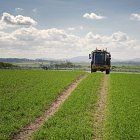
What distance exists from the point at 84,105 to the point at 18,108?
490cm

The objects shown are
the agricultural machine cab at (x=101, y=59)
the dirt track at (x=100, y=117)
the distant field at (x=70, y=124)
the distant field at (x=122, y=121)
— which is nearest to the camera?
the distant field at (x=70, y=124)

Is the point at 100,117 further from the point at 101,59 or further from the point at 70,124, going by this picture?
the point at 101,59

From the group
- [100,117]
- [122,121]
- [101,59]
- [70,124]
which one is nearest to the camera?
[70,124]

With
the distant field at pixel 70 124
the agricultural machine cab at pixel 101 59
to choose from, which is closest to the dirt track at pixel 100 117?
the distant field at pixel 70 124

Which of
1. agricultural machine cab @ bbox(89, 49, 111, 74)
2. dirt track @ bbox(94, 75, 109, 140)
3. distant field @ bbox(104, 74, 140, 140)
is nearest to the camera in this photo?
distant field @ bbox(104, 74, 140, 140)

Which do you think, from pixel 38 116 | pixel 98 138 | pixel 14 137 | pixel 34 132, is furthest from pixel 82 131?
pixel 38 116

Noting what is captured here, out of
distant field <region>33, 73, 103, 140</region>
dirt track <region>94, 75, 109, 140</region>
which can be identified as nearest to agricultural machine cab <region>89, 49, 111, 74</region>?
dirt track <region>94, 75, 109, 140</region>

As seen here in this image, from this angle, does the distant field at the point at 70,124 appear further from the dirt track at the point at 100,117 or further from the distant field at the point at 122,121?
the distant field at the point at 122,121

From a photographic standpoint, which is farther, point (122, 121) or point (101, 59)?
point (101, 59)

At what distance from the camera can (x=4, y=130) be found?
15023 mm

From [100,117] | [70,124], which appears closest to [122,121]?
[100,117]

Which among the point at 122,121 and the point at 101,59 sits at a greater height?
the point at 101,59

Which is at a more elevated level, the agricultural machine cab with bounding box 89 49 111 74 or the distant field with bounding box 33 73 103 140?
the agricultural machine cab with bounding box 89 49 111 74

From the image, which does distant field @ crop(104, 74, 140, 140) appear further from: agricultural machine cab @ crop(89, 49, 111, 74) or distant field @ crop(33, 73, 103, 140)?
agricultural machine cab @ crop(89, 49, 111, 74)
